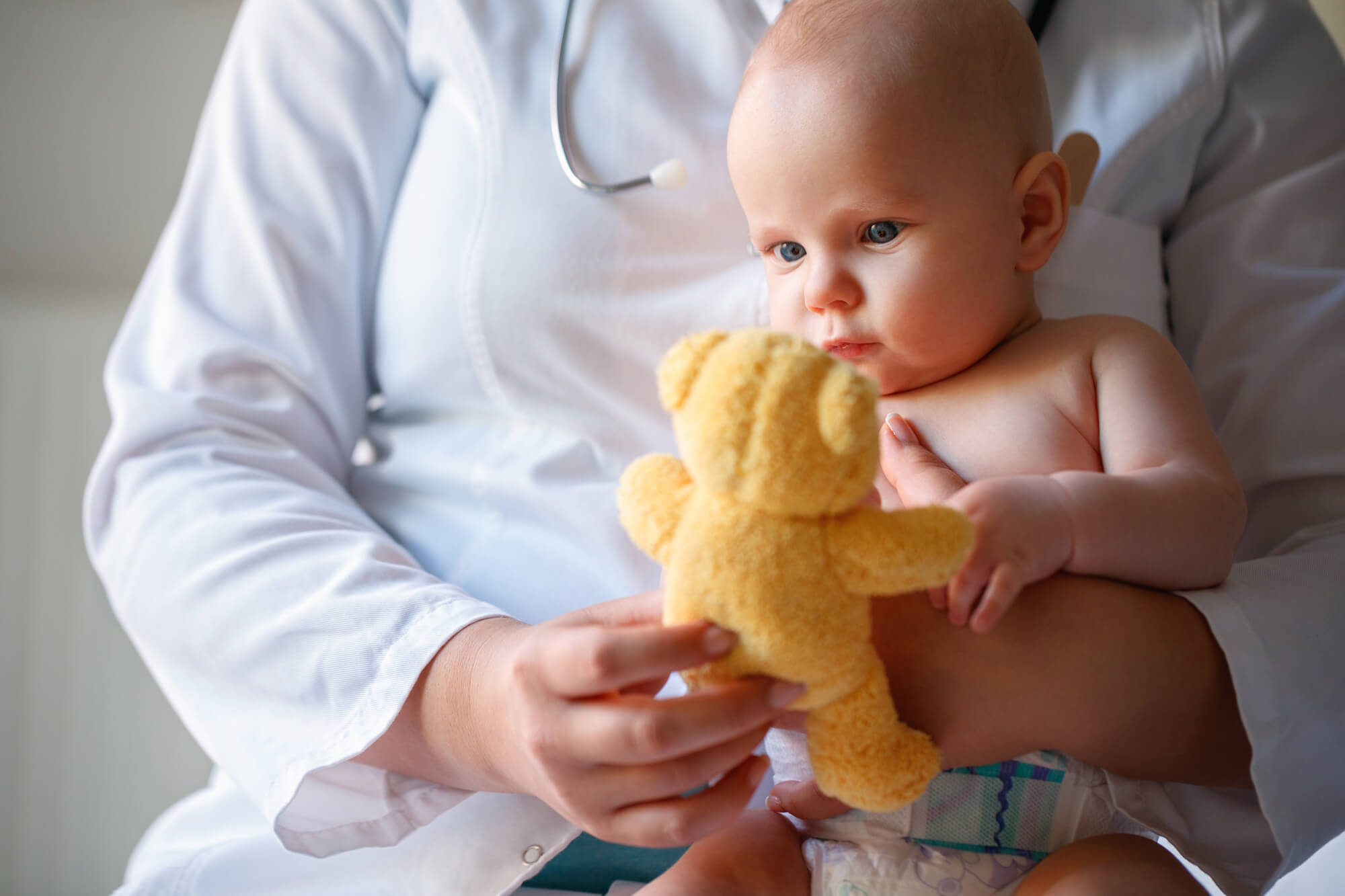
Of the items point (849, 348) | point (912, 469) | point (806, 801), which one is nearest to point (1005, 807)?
point (806, 801)

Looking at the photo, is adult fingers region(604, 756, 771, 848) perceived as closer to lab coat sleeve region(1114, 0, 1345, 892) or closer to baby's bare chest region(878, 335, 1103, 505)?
baby's bare chest region(878, 335, 1103, 505)

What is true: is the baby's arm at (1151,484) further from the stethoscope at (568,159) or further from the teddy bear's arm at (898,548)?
the stethoscope at (568,159)

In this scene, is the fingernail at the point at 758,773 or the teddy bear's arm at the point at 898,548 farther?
the fingernail at the point at 758,773

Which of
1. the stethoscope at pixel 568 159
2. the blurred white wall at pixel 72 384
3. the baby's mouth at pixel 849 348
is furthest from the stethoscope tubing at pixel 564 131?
the blurred white wall at pixel 72 384

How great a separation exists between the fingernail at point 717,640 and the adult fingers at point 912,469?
0.18m

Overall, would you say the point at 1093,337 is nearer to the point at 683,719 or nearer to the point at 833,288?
the point at 833,288

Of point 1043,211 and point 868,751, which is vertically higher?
point 1043,211

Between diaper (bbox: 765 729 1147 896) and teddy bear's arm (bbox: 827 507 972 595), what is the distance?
0.24 metres

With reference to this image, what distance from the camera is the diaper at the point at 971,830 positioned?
24.4 inches

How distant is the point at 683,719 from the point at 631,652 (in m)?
0.05

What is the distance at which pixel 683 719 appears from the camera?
1.55 ft

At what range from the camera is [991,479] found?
53 cm

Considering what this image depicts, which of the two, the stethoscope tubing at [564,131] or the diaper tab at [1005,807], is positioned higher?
the stethoscope tubing at [564,131]

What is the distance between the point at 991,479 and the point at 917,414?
0.60 ft
